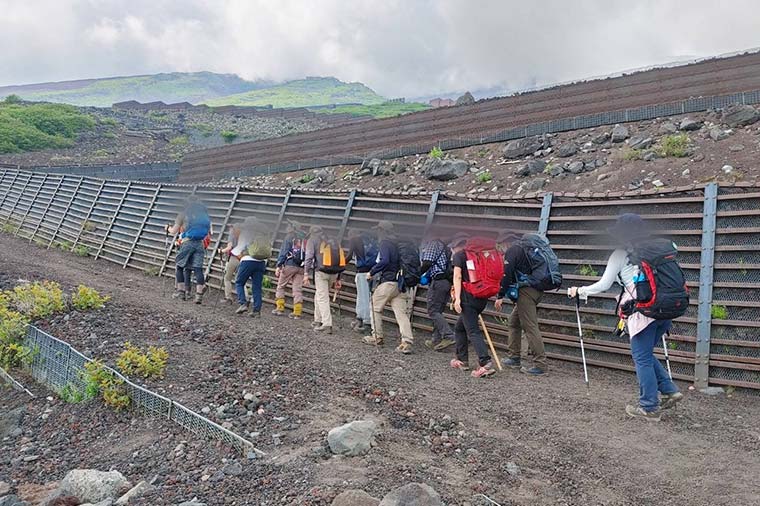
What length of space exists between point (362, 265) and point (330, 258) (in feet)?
1.76

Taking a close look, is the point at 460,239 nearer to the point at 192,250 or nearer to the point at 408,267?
the point at 408,267

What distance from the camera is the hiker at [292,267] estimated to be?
466 inches

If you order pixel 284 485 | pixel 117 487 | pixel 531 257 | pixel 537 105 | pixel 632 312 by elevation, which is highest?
pixel 537 105

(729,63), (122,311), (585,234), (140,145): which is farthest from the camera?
(140,145)

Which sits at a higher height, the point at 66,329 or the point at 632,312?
the point at 632,312

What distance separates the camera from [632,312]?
21.5 feet

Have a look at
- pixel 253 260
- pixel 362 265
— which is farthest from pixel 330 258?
pixel 253 260

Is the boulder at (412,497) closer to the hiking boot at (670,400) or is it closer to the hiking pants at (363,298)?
the hiking boot at (670,400)

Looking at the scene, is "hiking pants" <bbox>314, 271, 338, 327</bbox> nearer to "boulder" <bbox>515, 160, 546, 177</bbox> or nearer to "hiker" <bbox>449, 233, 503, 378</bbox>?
"hiker" <bbox>449, 233, 503, 378</bbox>

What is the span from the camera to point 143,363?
288 inches

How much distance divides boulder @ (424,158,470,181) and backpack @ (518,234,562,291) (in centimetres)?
1331

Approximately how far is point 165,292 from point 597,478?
35.7ft

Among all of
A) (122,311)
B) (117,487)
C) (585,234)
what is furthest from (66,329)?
(585,234)

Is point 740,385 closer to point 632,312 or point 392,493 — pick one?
point 632,312
